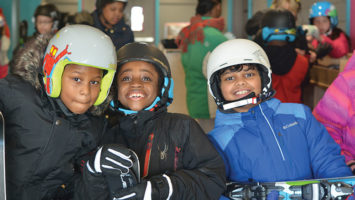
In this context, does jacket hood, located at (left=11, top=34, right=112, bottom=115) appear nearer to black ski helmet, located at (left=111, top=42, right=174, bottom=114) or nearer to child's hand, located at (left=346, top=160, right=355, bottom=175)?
black ski helmet, located at (left=111, top=42, right=174, bottom=114)

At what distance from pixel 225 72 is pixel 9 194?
137 centimetres

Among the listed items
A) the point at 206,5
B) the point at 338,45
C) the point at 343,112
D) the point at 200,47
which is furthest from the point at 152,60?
the point at 338,45

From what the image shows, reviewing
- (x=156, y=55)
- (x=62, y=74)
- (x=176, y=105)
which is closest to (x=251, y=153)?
(x=156, y=55)

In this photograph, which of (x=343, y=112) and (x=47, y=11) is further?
(x=47, y=11)

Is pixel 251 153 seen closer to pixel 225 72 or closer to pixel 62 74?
pixel 225 72

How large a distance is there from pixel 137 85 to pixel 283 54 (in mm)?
1963

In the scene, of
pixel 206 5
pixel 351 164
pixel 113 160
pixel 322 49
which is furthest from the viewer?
pixel 322 49

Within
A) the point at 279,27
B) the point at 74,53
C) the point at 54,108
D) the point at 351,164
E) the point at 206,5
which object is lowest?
the point at 351,164

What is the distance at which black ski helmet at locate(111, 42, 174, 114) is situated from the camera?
8.54ft

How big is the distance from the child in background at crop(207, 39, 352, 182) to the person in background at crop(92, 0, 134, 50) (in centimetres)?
149

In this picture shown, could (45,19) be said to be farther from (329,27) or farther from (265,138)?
(265,138)

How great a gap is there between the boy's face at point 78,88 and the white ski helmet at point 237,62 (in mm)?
788

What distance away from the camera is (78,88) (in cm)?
231

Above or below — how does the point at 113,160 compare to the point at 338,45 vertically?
below
